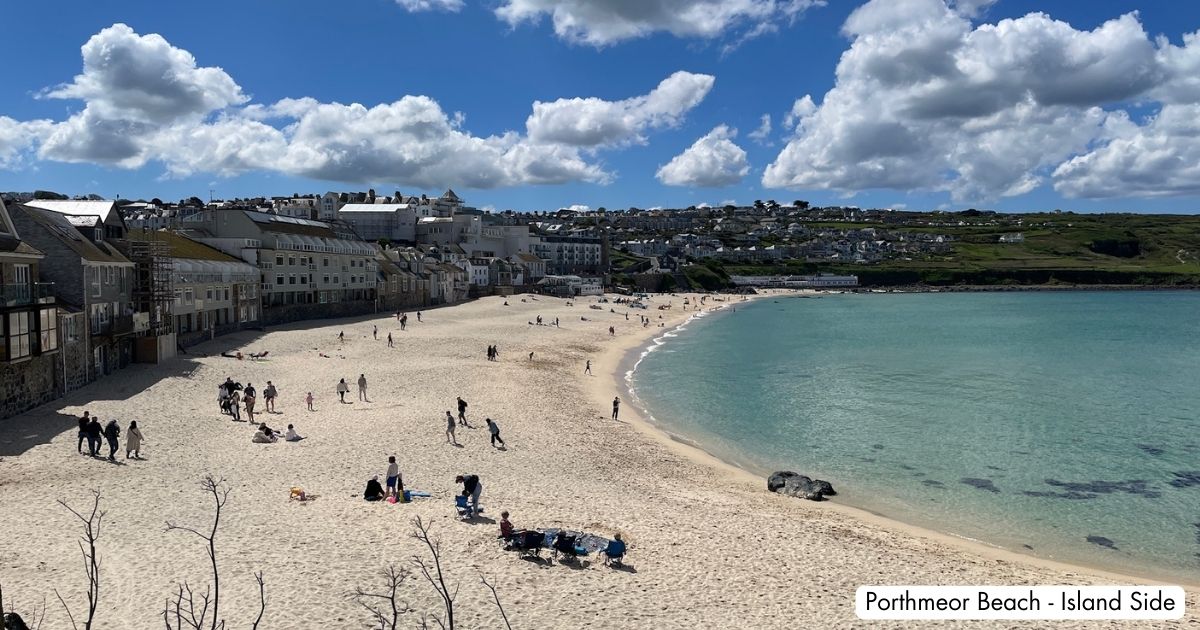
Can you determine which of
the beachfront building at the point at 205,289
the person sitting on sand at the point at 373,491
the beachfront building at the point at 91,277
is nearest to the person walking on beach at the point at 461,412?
the person sitting on sand at the point at 373,491

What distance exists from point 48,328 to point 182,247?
22.7m

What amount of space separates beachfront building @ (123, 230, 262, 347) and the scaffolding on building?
416mm

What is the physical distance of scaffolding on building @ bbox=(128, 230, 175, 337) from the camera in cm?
3694

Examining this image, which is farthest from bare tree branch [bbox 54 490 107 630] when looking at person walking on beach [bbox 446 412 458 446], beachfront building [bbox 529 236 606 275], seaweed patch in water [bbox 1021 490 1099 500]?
beachfront building [bbox 529 236 606 275]

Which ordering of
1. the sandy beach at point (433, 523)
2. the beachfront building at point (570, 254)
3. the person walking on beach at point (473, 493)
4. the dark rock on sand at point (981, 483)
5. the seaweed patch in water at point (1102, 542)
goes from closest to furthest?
1. the sandy beach at point (433, 523)
2. the person walking on beach at point (473, 493)
3. the seaweed patch in water at point (1102, 542)
4. the dark rock on sand at point (981, 483)
5. the beachfront building at point (570, 254)

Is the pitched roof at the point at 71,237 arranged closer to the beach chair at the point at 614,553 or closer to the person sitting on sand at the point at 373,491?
the person sitting on sand at the point at 373,491

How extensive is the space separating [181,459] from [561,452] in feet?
38.6

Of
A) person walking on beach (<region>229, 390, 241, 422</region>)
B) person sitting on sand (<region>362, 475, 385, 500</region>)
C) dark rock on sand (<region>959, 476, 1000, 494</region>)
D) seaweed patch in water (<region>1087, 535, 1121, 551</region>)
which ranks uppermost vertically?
person walking on beach (<region>229, 390, 241, 422</region>)

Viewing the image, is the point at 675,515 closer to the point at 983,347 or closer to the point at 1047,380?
the point at 1047,380

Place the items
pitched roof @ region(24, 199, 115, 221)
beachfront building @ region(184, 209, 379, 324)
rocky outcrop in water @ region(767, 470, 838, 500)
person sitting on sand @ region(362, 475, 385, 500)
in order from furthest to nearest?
beachfront building @ region(184, 209, 379, 324) → pitched roof @ region(24, 199, 115, 221) → rocky outcrop in water @ region(767, 470, 838, 500) → person sitting on sand @ region(362, 475, 385, 500)

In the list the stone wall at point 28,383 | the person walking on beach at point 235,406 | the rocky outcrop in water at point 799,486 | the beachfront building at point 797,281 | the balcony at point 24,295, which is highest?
the beachfront building at point 797,281

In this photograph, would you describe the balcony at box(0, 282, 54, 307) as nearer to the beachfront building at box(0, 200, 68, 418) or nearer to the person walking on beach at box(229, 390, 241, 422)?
the beachfront building at box(0, 200, 68, 418)

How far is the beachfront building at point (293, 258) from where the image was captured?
5750 centimetres

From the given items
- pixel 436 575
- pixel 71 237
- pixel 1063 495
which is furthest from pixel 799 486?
pixel 71 237
